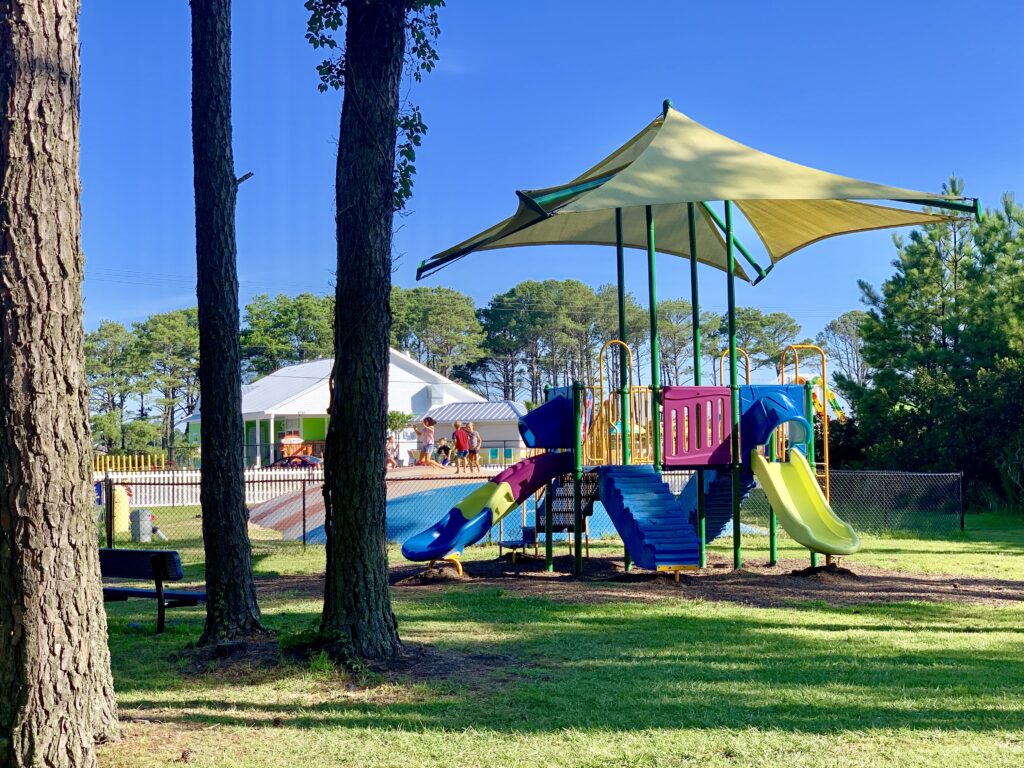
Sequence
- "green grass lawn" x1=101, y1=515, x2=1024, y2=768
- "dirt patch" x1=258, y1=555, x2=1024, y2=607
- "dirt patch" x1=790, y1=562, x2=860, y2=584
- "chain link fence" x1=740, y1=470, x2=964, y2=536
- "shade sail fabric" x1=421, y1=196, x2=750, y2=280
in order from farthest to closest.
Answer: "chain link fence" x1=740, y1=470, x2=964, y2=536
"shade sail fabric" x1=421, y1=196, x2=750, y2=280
"dirt patch" x1=790, y1=562, x2=860, y2=584
"dirt patch" x1=258, y1=555, x2=1024, y2=607
"green grass lawn" x1=101, y1=515, x2=1024, y2=768

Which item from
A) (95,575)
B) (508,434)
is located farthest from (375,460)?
(508,434)

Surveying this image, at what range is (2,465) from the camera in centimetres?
434

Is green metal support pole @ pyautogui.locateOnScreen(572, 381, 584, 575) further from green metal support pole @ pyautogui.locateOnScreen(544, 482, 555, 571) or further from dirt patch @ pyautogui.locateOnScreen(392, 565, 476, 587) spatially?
dirt patch @ pyautogui.locateOnScreen(392, 565, 476, 587)

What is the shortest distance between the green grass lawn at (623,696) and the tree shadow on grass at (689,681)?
0.06 feet

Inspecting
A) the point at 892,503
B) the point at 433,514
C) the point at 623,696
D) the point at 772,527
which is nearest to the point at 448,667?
the point at 623,696

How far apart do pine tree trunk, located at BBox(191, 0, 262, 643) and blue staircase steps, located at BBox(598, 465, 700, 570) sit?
5000mm

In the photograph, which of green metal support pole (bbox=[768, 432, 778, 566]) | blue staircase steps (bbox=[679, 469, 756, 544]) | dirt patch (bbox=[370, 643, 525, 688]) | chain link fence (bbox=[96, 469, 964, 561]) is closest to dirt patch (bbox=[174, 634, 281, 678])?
dirt patch (bbox=[370, 643, 525, 688])

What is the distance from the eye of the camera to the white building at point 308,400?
1847 inches

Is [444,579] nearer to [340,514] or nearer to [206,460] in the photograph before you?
[206,460]

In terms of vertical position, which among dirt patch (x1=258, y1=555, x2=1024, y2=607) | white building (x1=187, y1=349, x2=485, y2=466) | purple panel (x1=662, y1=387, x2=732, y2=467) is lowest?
dirt patch (x1=258, y1=555, x2=1024, y2=607)

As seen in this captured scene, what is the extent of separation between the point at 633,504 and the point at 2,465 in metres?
8.44

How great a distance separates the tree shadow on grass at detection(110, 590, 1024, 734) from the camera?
17.7ft

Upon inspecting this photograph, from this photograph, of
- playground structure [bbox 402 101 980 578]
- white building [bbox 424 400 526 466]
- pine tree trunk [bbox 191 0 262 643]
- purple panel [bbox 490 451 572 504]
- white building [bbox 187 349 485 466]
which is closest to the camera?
Result: pine tree trunk [bbox 191 0 262 643]

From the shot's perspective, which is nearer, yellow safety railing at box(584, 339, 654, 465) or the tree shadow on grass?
the tree shadow on grass
